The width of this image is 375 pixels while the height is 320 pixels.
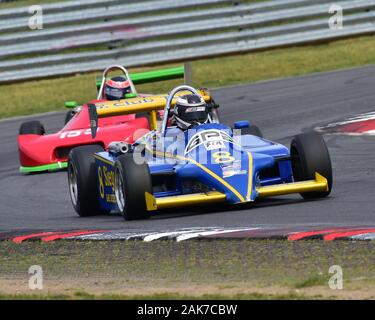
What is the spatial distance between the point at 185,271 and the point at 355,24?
641 inches

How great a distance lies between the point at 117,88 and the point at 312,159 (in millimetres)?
6387

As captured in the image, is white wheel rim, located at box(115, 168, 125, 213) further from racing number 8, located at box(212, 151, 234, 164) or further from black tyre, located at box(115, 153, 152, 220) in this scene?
racing number 8, located at box(212, 151, 234, 164)

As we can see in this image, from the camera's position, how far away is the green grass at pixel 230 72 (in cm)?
2192

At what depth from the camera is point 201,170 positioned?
416 inches

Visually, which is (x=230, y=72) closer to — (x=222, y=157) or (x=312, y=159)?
(x=312, y=159)

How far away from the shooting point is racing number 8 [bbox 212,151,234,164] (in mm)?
10570

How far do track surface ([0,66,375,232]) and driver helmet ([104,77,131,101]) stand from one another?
1643mm

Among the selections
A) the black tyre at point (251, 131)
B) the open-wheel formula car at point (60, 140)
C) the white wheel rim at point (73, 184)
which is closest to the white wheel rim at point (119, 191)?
the white wheel rim at point (73, 184)

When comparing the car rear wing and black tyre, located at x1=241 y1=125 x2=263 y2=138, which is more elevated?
the car rear wing

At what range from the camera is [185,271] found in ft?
27.1

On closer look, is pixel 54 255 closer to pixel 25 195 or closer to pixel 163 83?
pixel 25 195

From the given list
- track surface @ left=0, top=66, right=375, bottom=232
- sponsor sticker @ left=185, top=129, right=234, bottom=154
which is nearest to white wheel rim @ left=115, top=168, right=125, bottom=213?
track surface @ left=0, top=66, right=375, bottom=232

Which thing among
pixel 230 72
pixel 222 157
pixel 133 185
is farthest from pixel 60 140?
pixel 230 72

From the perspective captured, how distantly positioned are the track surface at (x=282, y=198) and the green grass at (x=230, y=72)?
3.07 ft
